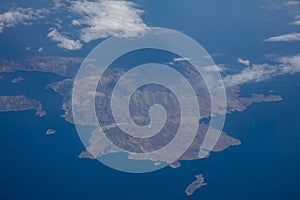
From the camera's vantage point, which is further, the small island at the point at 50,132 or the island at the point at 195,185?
the small island at the point at 50,132

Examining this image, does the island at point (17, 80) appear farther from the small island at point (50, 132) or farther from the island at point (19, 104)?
the small island at point (50, 132)

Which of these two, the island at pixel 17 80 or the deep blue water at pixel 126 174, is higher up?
the deep blue water at pixel 126 174

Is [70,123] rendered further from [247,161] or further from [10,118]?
[247,161]

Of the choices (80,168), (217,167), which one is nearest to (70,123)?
(80,168)

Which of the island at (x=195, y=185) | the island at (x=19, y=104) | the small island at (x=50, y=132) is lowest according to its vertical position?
the island at (x=19, y=104)

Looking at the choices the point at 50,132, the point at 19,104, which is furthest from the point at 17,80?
the point at 50,132

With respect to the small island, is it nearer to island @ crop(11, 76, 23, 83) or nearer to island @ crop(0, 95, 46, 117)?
island @ crop(0, 95, 46, 117)

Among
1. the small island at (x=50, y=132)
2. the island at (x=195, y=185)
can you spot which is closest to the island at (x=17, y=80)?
the small island at (x=50, y=132)

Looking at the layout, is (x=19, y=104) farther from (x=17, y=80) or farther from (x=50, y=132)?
(x=50, y=132)
